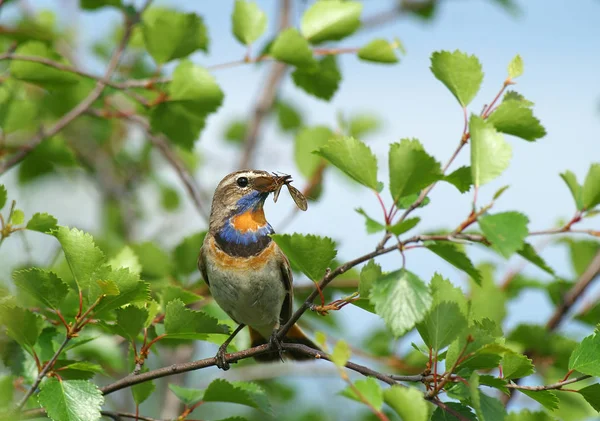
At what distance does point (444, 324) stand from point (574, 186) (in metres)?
0.69

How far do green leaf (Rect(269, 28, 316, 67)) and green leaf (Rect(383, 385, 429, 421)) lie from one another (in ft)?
7.51

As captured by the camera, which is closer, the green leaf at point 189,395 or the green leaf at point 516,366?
the green leaf at point 516,366

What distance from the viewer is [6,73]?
405 cm

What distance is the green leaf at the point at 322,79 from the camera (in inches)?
165

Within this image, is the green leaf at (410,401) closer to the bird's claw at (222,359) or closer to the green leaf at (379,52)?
the bird's claw at (222,359)

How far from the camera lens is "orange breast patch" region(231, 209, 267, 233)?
385cm

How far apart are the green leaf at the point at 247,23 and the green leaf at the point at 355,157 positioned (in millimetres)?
2009

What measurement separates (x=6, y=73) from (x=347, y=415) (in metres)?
3.70

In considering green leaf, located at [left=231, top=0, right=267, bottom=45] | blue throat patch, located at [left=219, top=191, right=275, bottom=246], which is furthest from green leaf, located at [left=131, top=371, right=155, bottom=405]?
green leaf, located at [left=231, top=0, right=267, bottom=45]

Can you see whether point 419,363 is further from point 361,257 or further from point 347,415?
point 361,257

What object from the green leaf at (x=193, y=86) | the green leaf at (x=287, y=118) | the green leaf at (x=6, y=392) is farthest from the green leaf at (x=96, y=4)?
the green leaf at (x=287, y=118)

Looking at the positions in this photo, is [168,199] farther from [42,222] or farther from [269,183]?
[42,222]

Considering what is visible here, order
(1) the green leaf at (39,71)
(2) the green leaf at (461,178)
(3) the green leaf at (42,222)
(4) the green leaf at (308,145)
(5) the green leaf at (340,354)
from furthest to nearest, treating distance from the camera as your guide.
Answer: (4) the green leaf at (308,145) < (1) the green leaf at (39,71) < (3) the green leaf at (42,222) < (2) the green leaf at (461,178) < (5) the green leaf at (340,354)

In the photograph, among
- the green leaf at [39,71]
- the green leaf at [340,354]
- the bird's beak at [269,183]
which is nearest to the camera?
the green leaf at [340,354]
